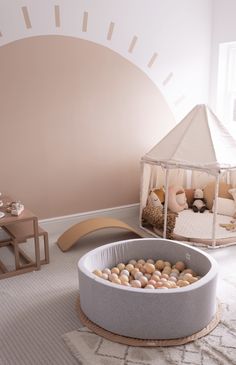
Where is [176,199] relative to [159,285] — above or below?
above

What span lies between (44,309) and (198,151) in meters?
1.97

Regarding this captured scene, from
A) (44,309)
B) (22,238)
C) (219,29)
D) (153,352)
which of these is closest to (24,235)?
(22,238)

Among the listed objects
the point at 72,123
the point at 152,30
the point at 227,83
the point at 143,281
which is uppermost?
the point at 152,30

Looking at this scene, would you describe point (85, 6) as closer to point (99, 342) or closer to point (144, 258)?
point (144, 258)

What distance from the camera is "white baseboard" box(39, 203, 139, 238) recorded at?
3834 millimetres

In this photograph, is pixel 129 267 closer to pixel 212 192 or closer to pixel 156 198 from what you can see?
pixel 156 198

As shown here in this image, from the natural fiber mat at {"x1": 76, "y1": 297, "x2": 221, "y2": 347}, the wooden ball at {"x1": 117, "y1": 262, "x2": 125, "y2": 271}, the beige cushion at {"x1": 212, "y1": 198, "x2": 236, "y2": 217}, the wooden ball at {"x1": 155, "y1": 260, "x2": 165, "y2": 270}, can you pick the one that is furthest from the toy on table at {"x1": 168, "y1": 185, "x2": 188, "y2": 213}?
the natural fiber mat at {"x1": 76, "y1": 297, "x2": 221, "y2": 347}

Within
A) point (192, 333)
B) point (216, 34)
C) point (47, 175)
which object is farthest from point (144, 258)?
point (216, 34)

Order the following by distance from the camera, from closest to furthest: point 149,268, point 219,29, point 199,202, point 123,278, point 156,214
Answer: point 123,278 < point 149,268 < point 156,214 < point 199,202 < point 219,29

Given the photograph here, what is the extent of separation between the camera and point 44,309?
8.07 ft

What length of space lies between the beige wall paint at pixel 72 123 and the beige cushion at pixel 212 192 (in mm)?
819

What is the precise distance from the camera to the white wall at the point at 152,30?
11.1ft

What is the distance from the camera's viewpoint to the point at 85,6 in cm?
361

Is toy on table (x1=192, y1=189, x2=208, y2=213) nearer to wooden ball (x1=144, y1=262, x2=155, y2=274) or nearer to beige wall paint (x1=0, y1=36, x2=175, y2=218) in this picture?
beige wall paint (x1=0, y1=36, x2=175, y2=218)
